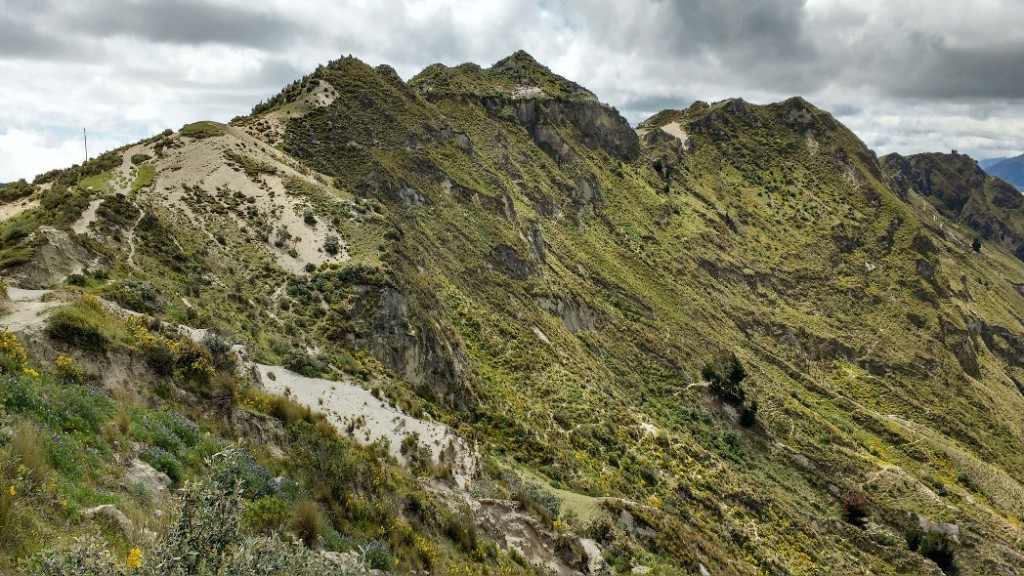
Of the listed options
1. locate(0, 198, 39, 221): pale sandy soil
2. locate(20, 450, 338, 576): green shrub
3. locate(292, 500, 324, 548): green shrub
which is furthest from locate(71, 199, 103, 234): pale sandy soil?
locate(20, 450, 338, 576): green shrub

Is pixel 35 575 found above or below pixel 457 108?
below

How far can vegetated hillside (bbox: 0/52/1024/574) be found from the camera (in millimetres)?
17938

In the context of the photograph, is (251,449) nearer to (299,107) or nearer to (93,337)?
(93,337)

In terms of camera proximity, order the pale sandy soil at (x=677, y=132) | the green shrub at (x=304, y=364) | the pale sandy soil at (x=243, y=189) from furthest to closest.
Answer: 1. the pale sandy soil at (x=677, y=132)
2. the pale sandy soil at (x=243, y=189)
3. the green shrub at (x=304, y=364)

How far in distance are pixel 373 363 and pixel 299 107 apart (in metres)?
34.2

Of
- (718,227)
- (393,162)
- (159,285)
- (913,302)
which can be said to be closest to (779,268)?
(718,227)

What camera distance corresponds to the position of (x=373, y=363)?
83.0ft

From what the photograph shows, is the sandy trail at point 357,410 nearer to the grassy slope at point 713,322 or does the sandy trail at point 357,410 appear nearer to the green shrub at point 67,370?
the grassy slope at point 713,322

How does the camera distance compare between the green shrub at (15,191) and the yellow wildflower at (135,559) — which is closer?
the yellow wildflower at (135,559)

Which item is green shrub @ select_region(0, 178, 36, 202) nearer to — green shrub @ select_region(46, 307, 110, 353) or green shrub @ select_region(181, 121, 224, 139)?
green shrub @ select_region(181, 121, 224, 139)

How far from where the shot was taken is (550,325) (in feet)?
143

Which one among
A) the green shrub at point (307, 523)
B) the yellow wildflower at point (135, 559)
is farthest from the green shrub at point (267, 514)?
the yellow wildflower at point (135, 559)

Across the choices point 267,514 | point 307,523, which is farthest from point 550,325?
point 267,514

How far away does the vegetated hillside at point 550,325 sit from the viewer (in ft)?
58.9
